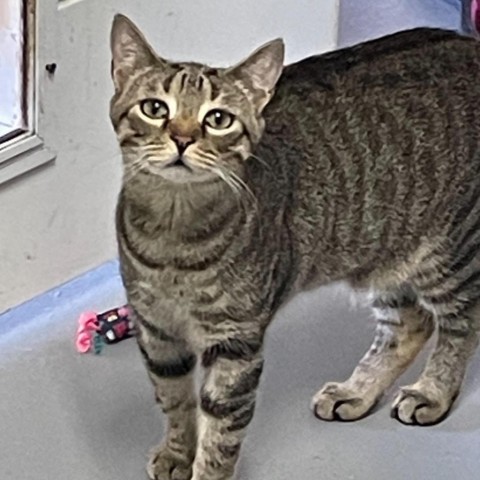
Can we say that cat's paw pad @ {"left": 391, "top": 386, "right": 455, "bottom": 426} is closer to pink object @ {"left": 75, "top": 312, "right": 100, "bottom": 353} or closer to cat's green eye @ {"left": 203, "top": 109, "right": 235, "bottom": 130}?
pink object @ {"left": 75, "top": 312, "right": 100, "bottom": 353}

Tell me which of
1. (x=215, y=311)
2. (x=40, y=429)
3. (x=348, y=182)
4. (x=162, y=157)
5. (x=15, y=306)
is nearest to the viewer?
(x=162, y=157)

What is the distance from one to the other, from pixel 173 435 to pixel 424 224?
0.44 meters

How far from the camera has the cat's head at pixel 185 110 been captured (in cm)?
148

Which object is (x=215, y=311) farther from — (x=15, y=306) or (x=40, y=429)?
(x=15, y=306)

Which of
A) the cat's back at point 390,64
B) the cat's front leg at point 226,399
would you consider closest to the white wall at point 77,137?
the cat's back at point 390,64

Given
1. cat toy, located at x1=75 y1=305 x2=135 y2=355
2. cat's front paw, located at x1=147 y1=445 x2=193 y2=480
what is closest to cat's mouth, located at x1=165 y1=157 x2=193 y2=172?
cat's front paw, located at x1=147 y1=445 x2=193 y2=480

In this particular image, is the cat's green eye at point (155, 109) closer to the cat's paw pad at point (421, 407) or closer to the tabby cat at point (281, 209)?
the tabby cat at point (281, 209)

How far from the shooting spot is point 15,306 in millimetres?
2166

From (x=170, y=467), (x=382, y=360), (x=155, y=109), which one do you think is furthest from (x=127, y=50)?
(x=382, y=360)

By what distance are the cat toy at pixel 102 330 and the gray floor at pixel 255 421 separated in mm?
15

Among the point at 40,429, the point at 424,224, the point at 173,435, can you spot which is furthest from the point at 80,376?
the point at 424,224

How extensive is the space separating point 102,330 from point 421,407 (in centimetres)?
51

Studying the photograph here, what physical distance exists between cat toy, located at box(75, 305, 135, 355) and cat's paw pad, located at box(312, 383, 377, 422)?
318mm

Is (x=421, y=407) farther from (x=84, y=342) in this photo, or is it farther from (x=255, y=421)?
(x=84, y=342)
